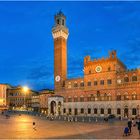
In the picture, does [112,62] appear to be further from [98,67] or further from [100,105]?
[100,105]

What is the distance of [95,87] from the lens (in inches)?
2810

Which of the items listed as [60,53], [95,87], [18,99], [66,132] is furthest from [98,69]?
[18,99]

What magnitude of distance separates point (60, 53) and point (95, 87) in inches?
733

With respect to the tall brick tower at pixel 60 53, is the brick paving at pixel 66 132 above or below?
below

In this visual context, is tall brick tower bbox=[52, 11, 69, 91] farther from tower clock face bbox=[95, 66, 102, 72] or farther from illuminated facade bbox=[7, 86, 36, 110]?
illuminated facade bbox=[7, 86, 36, 110]

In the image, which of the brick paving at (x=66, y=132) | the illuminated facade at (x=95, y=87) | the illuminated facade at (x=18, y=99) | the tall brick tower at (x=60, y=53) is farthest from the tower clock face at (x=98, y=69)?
the illuminated facade at (x=18, y=99)

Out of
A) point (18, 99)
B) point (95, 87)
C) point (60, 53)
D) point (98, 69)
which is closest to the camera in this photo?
point (98, 69)

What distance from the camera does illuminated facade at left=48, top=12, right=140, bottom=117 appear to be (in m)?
63.5

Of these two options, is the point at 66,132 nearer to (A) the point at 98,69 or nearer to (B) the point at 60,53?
(A) the point at 98,69

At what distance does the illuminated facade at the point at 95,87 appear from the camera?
208ft

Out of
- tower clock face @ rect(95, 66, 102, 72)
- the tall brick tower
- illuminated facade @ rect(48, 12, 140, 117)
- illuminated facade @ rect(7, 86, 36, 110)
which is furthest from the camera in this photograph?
illuminated facade @ rect(7, 86, 36, 110)

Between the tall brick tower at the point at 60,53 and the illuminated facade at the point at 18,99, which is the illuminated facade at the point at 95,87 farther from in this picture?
the illuminated facade at the point at 18,99

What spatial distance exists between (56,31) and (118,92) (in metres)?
32.1

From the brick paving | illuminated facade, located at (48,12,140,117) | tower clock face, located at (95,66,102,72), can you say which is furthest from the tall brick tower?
the brick paving
